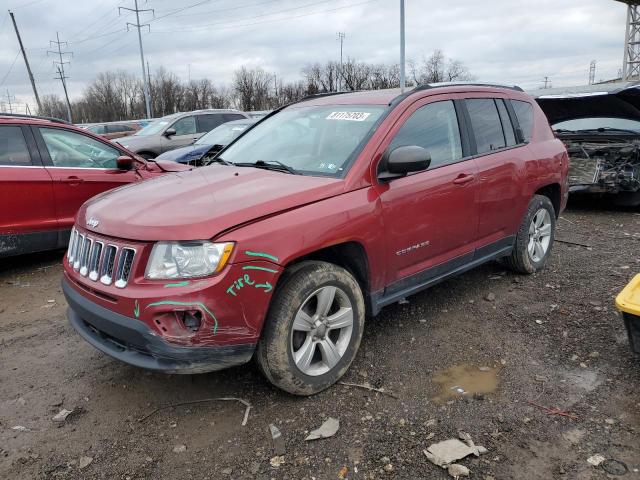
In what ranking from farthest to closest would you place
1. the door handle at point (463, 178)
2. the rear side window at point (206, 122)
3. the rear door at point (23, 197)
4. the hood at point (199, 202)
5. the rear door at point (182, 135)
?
the rear side window at point (206, 122) → the rear door at point (182, 135) → the rear door at point (23, 197) → the door handle at point (463, 178) → the hood at point (199, 202)

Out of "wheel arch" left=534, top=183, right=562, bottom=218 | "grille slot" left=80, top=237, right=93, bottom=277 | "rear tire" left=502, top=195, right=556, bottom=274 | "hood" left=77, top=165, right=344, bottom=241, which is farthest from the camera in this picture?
"wheel arch" left=534, top=183, right=562, bottom=218

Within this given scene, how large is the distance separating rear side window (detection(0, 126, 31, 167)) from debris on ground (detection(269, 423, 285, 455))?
14.4 ft

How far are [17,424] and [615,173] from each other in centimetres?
793

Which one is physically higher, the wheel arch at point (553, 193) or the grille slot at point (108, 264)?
the grille slot at point (108, 264)

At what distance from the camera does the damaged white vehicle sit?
758 cm

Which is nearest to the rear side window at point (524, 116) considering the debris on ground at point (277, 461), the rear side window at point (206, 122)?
the debris on ground at point (277, 461)

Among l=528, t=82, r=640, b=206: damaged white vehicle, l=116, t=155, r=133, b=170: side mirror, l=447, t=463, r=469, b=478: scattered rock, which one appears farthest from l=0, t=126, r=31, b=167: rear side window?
l=528, t=82, r=640, b=206: damaged white vehicle

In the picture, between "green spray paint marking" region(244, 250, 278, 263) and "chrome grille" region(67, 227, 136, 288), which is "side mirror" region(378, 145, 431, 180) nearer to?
"green spray paint marking" region(244, 250, 278, 263)

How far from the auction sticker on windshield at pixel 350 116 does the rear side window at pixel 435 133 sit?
0.96 ft

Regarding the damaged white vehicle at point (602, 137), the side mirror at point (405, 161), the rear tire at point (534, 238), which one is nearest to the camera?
the side mirror at point (405, 161)

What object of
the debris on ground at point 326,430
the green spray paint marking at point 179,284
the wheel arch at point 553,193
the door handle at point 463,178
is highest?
the door handle at point 463,178

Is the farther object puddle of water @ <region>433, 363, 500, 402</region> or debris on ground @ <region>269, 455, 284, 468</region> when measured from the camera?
puddle of water @ <region>433, 363, 500, 402</region>

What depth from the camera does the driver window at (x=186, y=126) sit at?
12.7 m

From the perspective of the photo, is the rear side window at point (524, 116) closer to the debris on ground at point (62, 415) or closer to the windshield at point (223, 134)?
the debris on ground at point (62, 415)
